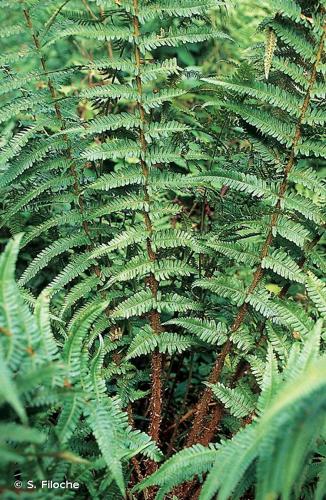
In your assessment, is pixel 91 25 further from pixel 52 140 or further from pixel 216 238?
pixel 216 238

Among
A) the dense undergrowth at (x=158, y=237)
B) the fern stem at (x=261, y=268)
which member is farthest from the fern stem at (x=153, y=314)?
the fern stem at (x=261, y=268)

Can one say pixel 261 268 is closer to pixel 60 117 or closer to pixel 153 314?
pixel 153 314

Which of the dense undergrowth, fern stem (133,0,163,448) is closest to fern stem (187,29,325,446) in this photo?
the dense undergrowth

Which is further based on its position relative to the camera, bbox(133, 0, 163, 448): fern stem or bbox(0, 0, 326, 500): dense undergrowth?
bbox(133, 0, 163, 448): fern stem

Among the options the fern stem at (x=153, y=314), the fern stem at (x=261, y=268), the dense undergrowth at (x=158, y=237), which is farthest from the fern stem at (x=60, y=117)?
the fern stem at (x=261, y=268)

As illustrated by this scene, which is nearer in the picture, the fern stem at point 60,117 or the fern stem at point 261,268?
the fern stem at point 261,268

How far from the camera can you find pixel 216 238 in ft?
6.84

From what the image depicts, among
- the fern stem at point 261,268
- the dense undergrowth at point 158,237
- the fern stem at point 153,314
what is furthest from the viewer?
the fern stem at point 153,314

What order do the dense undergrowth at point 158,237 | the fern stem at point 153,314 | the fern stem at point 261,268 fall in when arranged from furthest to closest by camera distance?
1. the fern stem at point 153,314
2. the fern stem at point 261,268
3. the dense undergrowth at point 158,237

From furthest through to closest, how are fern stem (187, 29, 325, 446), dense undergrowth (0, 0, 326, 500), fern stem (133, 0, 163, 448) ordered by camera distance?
fern stem (133, 0, 163, 448)
fern stem (187, 29, 325, 446)
dense undergrowth (0, 0, 326, 500)

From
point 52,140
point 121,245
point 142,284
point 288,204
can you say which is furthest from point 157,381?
point 52,140

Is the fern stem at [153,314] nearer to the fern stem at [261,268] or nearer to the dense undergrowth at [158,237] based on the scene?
the dense undergrowth at [158,237]

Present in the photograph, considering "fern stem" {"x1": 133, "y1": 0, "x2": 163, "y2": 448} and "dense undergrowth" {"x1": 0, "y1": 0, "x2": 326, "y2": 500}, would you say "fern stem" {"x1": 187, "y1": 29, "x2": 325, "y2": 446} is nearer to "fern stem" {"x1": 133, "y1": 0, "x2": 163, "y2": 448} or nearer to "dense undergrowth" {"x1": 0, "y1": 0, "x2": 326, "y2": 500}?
"dense undergrowth" {"x1": 0, "y1": 0, "x2": 326, "y2": 500}

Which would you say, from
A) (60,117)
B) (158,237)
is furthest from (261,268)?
(60,117)
